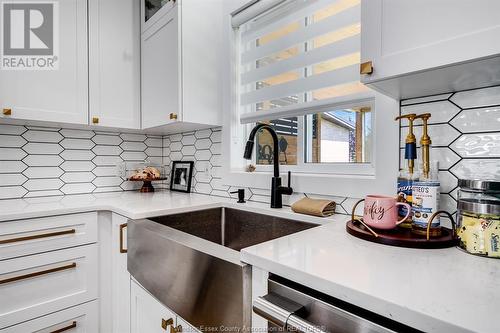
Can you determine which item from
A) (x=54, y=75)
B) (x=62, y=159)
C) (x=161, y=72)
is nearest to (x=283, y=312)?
(x=161, y=72)

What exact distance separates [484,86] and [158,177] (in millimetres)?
1956

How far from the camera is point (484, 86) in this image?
2.84 feet

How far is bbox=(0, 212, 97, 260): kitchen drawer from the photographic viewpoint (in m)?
1.24

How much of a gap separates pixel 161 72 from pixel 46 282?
131cm

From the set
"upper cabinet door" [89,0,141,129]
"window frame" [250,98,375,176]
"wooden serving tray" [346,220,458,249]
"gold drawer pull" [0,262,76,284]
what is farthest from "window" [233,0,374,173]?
"gold drawer pull" [0,262,76,284]

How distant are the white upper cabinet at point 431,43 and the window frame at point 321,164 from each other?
239 mm

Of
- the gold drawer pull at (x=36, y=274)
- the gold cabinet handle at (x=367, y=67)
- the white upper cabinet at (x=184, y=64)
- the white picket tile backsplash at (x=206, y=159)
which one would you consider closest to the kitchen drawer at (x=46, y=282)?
the gold drawer pull at (x=36, y=274)

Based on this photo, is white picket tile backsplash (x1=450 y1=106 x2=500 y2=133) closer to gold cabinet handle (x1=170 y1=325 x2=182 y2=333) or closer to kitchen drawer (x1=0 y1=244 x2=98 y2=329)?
gold cabinet handle (x1=170 y1=325 x2=182 y2=333)

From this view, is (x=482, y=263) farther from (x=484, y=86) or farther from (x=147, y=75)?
(x=147, y=75)

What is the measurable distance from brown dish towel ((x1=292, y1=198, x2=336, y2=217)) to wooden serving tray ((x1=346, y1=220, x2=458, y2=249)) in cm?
28

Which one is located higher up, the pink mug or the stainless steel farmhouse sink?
the pink mug

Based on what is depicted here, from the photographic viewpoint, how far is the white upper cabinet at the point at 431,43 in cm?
63

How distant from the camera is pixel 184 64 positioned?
1645 millimetres

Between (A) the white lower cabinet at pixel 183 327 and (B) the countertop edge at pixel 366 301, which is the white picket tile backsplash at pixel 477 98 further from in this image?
(A) the white lower cabinet at pixel 183 327
